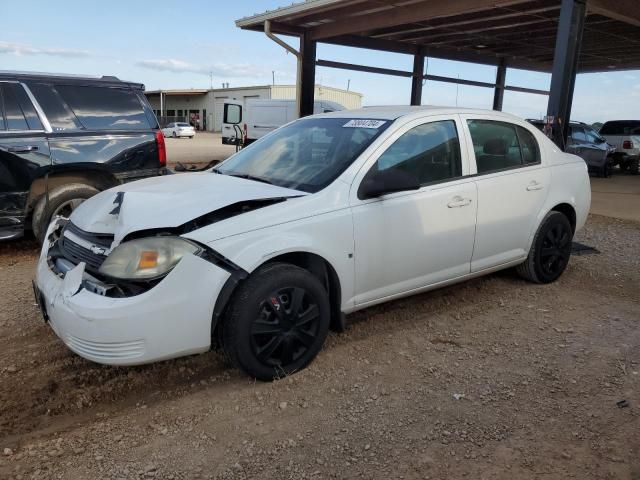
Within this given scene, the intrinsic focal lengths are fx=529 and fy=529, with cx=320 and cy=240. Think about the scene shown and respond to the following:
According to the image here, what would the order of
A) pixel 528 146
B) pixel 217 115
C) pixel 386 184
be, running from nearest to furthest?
pixel 386 184
pixel 528 146
pixel 217 115

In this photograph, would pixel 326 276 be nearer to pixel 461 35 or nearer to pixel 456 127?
pixel 456 127

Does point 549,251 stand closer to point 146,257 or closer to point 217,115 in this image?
point 146,257

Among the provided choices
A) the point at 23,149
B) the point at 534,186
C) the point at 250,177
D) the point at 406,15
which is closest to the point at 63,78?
the point at 23,149

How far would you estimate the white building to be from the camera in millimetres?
49281

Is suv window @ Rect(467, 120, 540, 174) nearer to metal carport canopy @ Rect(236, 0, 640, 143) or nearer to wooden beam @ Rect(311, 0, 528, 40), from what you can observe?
metal carport canopy @ Rect(236, 0, 640, 143)

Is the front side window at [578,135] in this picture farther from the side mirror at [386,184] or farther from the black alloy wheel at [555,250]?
the side mirror at [386,184]

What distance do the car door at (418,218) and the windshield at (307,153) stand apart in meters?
0.19

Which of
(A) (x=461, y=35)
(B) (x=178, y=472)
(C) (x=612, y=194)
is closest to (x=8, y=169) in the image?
(B) (x=178, y=472)

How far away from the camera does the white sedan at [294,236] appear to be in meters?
2.77

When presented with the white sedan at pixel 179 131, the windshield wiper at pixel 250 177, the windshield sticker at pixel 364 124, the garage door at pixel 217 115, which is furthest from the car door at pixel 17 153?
the garage door at pixel 217 115

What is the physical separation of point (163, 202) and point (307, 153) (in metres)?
1.19

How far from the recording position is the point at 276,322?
120 inches

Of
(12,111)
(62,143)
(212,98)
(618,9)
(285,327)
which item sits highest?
(212,98)

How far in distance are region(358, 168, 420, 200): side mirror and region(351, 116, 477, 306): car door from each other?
0.15ft
